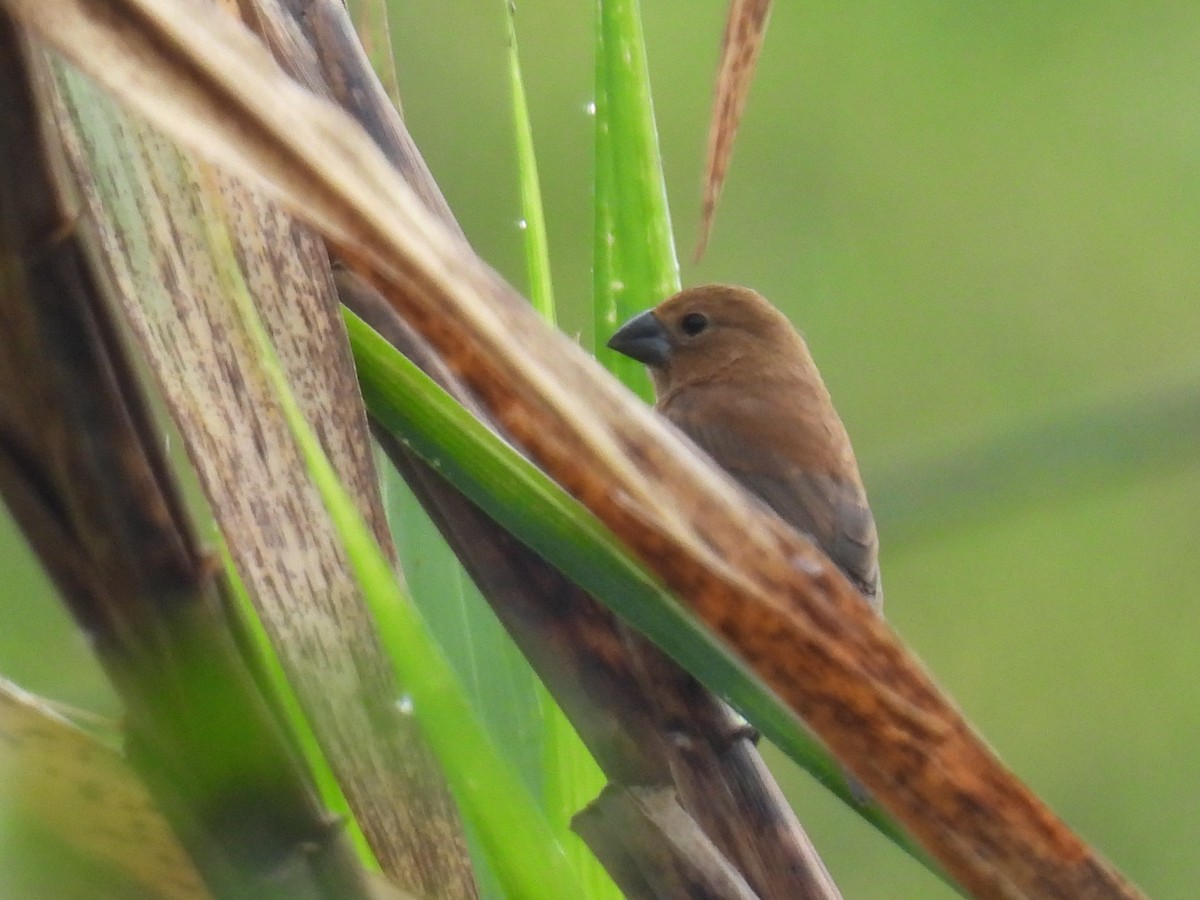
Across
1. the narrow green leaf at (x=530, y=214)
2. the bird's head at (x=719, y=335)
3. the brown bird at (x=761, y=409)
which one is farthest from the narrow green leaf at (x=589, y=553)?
the bird's head at (x=719, y=335)

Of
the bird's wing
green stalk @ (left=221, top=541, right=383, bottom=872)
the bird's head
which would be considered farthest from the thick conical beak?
green stalk @ (left=221, top=541, right=383, bottom=872)

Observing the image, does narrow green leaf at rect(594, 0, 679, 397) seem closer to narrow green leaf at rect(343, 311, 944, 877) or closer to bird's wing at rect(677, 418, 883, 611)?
narrow green leaf at rect(343, 311, 944, 877)

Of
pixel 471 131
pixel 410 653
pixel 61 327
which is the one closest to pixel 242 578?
pixel 410 653

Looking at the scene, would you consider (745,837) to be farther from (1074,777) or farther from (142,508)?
(1074,777)

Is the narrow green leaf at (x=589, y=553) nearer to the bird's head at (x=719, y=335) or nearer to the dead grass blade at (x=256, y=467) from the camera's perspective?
the dead grass blade at (x=256, y=467)

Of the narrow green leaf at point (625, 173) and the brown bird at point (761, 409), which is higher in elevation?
the narrow green leaf at point (625, 173)

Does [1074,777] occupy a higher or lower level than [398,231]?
lower

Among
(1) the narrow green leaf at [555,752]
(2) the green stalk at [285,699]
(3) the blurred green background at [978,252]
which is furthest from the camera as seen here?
(3) the blurred green background at [978,252]
